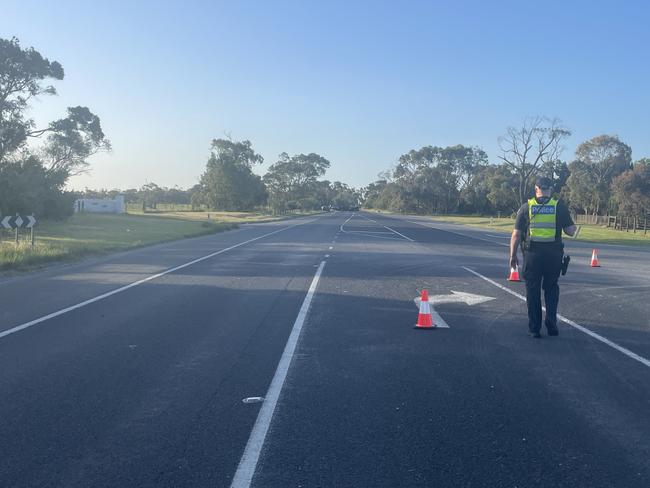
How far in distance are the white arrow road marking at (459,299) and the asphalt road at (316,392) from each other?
285mm

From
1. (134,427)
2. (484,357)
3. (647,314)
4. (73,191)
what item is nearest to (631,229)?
(73,191)

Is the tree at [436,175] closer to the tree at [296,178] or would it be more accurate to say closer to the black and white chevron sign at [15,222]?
the tree at [296,178]

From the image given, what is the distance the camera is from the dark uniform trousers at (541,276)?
9320mm

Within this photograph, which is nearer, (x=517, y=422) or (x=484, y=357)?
(x=517, y=422)

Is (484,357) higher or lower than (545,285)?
lower

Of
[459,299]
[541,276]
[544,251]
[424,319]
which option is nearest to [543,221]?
[544,251]

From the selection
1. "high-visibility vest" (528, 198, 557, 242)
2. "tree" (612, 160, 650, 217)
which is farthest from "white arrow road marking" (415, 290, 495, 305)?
"tree" (612, 160, 650, 217)

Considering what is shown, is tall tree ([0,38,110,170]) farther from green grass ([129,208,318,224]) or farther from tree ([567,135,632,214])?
tree ([567,135,632,214])

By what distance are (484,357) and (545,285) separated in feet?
5.91

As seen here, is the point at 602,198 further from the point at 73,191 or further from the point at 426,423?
the point at 426,423

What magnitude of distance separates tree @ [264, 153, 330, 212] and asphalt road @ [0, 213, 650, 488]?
121m

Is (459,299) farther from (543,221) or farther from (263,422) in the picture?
(263,422)

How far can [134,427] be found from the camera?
568 cm

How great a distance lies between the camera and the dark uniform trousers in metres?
9.32
